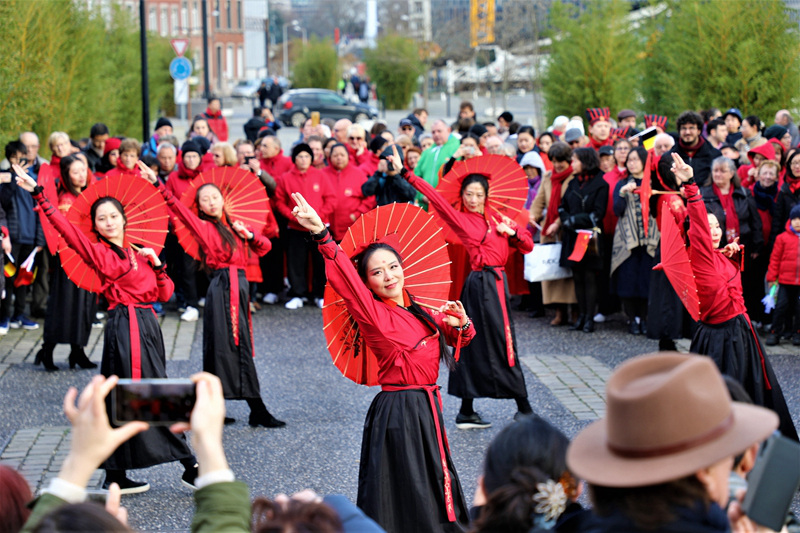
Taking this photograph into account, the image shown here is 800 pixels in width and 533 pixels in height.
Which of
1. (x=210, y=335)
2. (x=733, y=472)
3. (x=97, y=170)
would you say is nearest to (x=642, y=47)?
(x=97, y=170)

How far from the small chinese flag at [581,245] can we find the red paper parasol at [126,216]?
504 centimetres

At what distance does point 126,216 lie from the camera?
22.2 feet

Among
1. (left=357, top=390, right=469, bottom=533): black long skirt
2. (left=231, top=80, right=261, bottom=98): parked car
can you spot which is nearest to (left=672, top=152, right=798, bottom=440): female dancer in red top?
(left=357, top=390, right=469, bottom=533): black long skirt

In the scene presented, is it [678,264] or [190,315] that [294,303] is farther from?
[678,264]

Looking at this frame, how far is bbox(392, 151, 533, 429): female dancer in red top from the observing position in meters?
7.48

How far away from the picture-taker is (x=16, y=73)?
12.5 m

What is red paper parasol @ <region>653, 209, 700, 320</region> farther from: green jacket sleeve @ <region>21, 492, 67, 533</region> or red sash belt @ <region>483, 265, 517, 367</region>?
green jacket sleeve @ <region>21, 492, 67, 533</region>

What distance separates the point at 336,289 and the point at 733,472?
251 centimetres

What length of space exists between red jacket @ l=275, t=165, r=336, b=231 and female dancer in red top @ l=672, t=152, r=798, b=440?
264 inches

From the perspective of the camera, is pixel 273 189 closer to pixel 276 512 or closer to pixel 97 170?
pixel 97 170

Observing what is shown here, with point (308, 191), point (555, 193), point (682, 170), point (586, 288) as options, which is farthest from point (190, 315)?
point (682, 170)

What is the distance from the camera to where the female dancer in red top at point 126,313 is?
6.05 meters

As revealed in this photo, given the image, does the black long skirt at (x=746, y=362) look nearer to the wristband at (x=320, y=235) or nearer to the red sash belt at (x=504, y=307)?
the red sash belt at (x=504, y=307)

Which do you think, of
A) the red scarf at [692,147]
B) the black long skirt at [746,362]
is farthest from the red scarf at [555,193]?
the black long skirt at [746,362]
